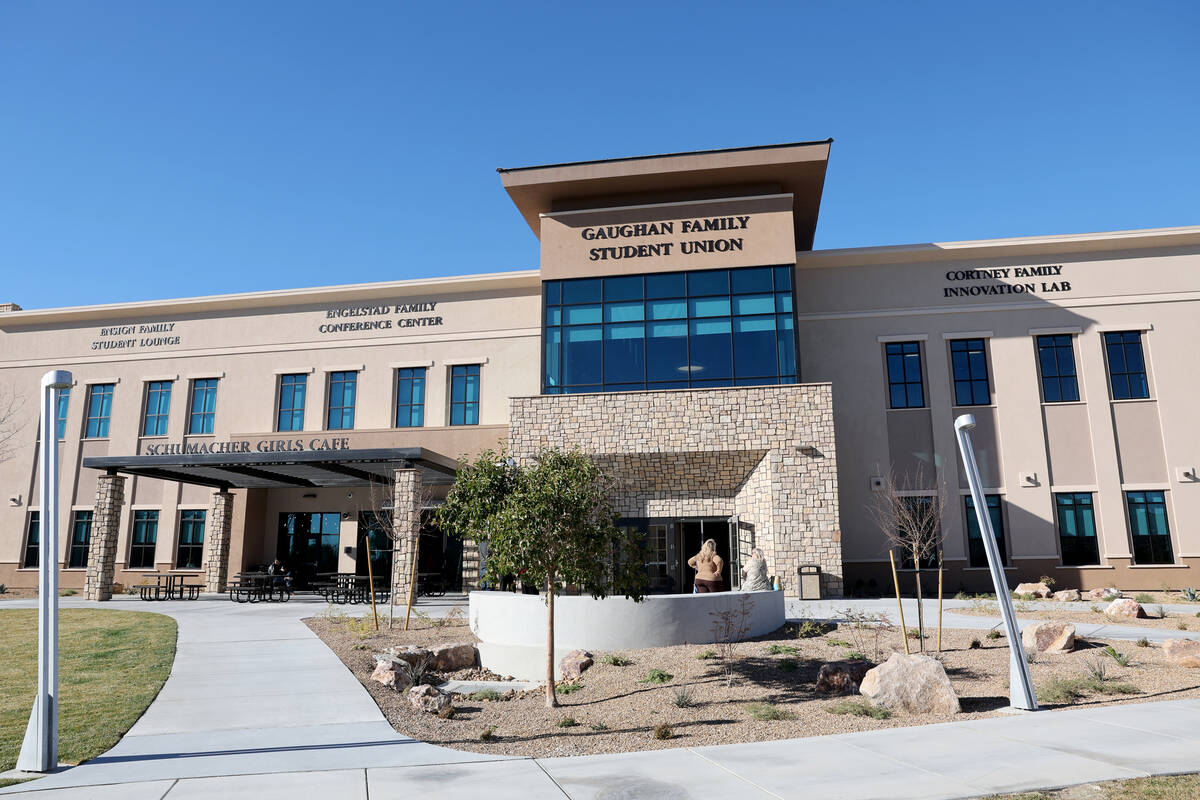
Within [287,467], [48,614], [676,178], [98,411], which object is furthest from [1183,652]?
[98,411]

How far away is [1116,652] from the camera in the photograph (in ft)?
37.8

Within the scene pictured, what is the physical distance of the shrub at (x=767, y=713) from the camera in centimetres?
923

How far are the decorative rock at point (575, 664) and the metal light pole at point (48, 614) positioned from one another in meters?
6.71

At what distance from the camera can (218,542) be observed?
91.9 ft

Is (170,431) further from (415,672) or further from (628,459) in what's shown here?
(415,672)

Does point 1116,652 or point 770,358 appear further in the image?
point 770,358

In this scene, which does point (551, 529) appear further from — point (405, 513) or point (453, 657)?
point (405, 513)

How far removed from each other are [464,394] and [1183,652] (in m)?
22.3

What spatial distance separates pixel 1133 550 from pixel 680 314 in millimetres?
15824

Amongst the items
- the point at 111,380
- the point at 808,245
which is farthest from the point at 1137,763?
the point at 111,380

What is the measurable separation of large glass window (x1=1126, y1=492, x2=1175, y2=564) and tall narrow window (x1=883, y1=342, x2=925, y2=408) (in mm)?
7048

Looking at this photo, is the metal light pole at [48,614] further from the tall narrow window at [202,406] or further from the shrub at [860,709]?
the tall narrow window at [202,406]

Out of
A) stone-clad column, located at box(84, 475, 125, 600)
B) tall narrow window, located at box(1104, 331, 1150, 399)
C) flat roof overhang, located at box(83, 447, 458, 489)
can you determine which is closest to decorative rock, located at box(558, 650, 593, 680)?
flat roof overhang, located at box(83, 447, 458, 489)

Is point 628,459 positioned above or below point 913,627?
above
